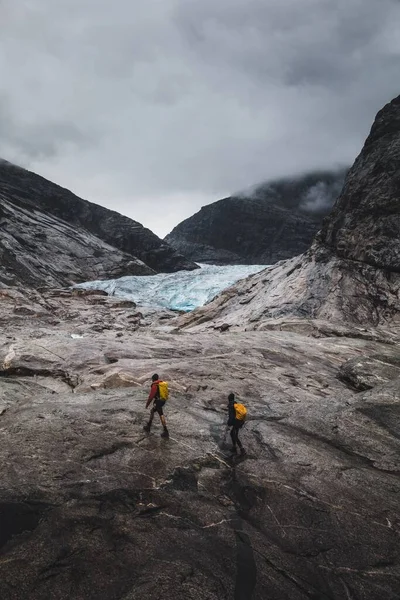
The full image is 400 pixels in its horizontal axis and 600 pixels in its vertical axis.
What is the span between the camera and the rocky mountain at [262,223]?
121 m

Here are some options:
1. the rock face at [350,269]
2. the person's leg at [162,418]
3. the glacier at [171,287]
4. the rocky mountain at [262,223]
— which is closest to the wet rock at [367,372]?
the person's leg at [162,418]

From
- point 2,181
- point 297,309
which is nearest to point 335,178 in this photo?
point 2,181

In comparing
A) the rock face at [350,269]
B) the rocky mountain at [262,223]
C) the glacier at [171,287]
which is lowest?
the glacier at [171,287]

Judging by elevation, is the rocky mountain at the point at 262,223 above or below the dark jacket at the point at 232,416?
above

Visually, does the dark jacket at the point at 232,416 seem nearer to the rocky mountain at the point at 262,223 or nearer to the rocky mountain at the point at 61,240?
the rocky mountain at the point at 61,240

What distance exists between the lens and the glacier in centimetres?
6500

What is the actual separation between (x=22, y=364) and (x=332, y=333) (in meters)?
19.1

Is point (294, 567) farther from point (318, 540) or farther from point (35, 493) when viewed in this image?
point (35, 493)

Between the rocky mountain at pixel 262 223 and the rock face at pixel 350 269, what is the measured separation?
75.1 meters

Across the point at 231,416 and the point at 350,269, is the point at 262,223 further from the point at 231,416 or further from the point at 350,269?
the point at 231,416

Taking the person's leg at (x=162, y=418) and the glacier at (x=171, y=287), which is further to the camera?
the glacier at (x=171, y=287)

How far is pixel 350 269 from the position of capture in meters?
35.2

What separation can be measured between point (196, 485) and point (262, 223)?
123 m

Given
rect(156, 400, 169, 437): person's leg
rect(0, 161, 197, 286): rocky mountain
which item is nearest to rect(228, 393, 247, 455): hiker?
rect(156, 400, 169, 437): person's leg
